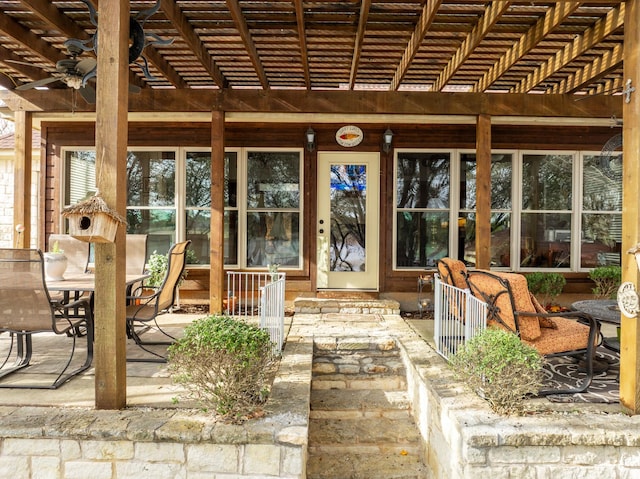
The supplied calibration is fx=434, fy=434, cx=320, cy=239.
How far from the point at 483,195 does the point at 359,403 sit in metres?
3.20

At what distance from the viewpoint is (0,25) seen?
3869 mm

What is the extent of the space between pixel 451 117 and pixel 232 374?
4.74 m

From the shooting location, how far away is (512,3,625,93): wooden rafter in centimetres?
374

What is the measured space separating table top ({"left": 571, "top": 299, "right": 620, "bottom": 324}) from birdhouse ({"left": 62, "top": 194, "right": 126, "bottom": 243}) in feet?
11.3

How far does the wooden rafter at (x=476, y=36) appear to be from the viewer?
3.53 meters

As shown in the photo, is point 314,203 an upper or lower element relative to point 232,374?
upper

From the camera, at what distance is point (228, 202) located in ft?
21.3

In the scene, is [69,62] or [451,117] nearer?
[69,62]

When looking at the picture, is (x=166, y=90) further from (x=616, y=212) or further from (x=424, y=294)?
(x=616, y=212)

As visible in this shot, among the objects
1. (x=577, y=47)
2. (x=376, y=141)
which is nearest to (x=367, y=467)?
(x=577, y=47)

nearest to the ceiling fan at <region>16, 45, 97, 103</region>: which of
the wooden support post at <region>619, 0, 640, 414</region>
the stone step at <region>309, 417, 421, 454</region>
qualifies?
the stone step at <region>309, 417, 421, 454</region>

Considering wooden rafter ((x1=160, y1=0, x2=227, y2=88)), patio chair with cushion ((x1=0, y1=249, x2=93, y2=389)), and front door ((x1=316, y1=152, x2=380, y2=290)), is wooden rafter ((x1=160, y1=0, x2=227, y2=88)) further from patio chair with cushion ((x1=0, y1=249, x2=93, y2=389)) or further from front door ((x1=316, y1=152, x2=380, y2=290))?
patio chair with cushion ((x1=0, y1=249, x2=93, y2=389))

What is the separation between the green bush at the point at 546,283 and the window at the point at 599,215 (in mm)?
870

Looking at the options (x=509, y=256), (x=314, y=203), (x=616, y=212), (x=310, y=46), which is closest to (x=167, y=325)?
(x=314, y=203)
